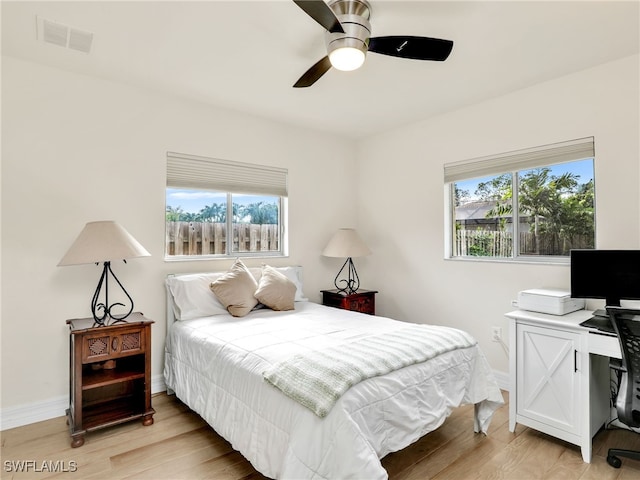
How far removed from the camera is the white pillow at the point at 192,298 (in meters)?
3.01

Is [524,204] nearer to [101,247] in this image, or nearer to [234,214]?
[234,214]

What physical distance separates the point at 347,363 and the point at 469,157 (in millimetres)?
2467

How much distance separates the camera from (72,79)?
279cm

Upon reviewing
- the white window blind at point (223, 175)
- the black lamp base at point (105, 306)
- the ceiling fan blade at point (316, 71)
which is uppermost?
the ceiling fan blade at point (316, 71)

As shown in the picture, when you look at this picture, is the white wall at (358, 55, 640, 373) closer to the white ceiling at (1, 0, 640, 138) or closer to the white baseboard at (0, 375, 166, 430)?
the white ceiling at (1, 0, 640, 138)

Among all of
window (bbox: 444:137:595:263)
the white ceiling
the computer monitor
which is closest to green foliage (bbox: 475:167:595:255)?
window (bbox: 444:137:595:263)

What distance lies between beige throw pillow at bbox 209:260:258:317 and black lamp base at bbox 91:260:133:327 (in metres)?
0.67

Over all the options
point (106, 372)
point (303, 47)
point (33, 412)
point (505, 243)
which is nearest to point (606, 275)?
point (505, 243)

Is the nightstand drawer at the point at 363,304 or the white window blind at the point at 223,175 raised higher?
the white window blind at the point at 223,175

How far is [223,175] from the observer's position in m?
3.56

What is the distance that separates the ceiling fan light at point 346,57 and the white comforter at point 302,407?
62.3 inches

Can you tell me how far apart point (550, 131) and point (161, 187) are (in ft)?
10.5

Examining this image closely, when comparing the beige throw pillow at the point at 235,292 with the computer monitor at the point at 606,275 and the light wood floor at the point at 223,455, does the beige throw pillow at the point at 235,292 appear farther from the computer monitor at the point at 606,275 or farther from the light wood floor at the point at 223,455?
the computer monitor at the point at 606,275

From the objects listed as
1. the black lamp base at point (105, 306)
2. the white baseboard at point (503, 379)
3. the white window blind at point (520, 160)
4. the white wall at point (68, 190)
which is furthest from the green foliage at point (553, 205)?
the black lamp base at point (105, 306)
